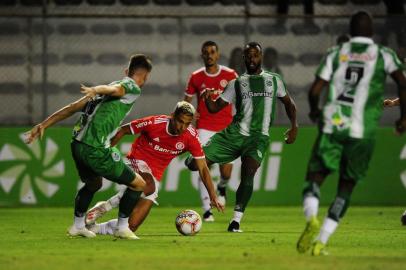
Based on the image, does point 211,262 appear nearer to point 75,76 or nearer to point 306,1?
point 75,76

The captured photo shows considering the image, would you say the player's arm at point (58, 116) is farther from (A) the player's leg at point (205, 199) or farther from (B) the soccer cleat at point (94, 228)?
(A) the player's leg at point (205, 199)

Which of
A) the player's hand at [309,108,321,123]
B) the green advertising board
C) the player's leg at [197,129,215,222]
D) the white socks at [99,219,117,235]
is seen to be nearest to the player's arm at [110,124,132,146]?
the white socks at [99,219,117,235]

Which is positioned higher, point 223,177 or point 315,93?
point 315,93

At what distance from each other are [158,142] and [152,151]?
5.2 inches

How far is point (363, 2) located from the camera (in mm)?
20578

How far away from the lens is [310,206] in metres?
9.66

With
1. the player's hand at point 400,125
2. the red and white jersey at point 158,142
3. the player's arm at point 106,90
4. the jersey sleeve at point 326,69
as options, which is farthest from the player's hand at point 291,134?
the jersey sleeve at point 326,69

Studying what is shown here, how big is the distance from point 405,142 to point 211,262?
10.2m

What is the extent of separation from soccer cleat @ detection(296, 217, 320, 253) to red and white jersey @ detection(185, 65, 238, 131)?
21.8 ft

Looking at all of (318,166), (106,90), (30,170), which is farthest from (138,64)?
(30,170)

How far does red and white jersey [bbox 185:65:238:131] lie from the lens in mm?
16109

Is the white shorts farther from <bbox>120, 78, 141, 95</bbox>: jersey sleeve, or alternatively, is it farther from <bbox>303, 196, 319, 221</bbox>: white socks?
<bbox>303, 196, 319, 221</bbox>: white socks

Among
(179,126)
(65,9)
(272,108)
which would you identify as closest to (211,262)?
(179,126)

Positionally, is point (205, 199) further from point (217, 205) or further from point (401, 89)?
point (401, 89)
